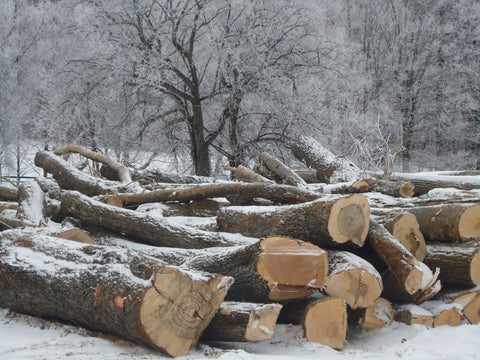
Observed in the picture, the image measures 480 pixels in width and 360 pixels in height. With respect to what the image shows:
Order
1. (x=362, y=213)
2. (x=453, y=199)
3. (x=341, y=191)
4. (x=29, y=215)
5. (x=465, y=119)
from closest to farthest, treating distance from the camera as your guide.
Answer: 1. (x=362, y=213)
2. (x=453, y=199)
3. (x=29, y=215)
4. (x=341, y=191)
5. (x=465, y=119)

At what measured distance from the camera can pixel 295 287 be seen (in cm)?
310

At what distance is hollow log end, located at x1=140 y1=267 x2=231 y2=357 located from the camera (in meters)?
2.58

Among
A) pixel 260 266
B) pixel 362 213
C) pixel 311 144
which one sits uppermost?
pixel 311 144

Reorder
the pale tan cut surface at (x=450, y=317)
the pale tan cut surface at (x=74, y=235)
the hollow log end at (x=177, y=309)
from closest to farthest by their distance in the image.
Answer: the hollow log end at (x=177, y=309) < the pale tan cut surface at (x=450, y=317) < the pale tan cut surface at (x=74, y=235)

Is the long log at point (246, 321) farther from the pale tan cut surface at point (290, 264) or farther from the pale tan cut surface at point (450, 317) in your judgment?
the pale tan cut surface at point (450, 317)

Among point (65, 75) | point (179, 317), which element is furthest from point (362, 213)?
point (65, 75)

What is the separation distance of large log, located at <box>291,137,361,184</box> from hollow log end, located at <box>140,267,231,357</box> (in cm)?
609

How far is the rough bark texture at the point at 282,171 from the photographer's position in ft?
25.3

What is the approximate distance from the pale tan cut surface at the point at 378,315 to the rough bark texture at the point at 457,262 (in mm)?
722

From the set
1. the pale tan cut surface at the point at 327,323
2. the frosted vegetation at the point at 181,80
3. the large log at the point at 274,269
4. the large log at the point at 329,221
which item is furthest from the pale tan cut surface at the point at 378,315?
the frosted vegetation at the point at 181,80

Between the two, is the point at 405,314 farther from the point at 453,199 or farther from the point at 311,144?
the point at 311,144

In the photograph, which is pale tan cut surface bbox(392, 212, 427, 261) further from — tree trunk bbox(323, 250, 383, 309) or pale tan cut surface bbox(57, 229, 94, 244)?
pale tan cut surface bbox(57, 229, 94, 244)

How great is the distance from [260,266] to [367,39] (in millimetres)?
24371

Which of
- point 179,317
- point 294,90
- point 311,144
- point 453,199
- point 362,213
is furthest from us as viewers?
point 294,90
